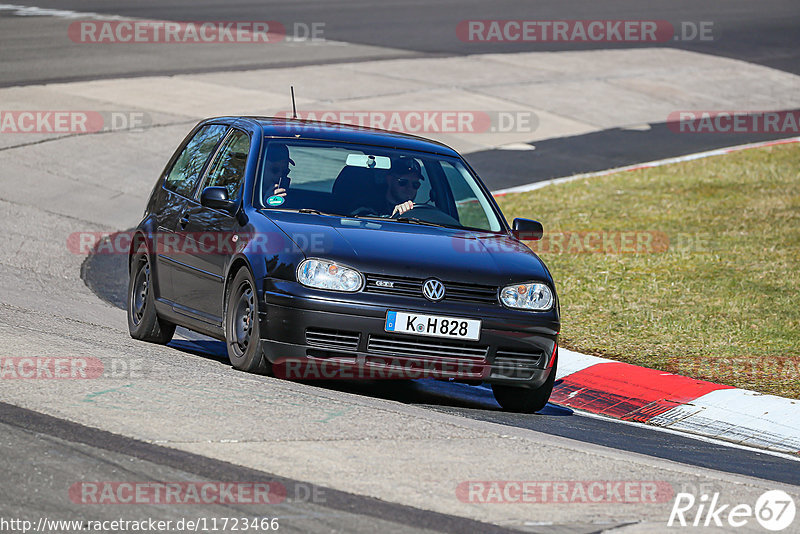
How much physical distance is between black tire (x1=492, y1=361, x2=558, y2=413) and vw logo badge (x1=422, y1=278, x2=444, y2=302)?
3.10 ft

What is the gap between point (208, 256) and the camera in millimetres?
8562

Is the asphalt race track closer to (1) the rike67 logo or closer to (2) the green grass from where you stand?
(1) the rike67 logo

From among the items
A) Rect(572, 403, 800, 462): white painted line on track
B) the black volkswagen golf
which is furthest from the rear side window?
Rect(572, 403, 800, 462): white painted line on track

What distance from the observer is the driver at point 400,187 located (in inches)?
339

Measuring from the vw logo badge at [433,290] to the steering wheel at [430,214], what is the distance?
1036 mm

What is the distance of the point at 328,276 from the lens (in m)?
7.58

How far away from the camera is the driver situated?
861 centimetres

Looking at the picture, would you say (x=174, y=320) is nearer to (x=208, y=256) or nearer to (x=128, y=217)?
(x=208, y=256)

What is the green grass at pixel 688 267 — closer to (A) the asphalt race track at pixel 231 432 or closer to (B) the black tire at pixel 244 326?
(A) the asphalt race track at pixel 231 432

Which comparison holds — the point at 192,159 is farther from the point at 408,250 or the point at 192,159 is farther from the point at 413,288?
the point at 413,288

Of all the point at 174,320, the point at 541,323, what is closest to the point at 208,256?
the point at 174,320

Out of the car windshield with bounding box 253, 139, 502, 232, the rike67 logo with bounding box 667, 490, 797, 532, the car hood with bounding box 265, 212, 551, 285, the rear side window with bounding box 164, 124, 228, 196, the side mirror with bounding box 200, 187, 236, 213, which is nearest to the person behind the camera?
the rike67 logo with bounding box 667, 490, 797, 532

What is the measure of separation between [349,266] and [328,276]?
13 cm

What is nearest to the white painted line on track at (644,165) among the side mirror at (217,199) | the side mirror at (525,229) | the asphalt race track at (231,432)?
the asphalt race track at (231,432)
